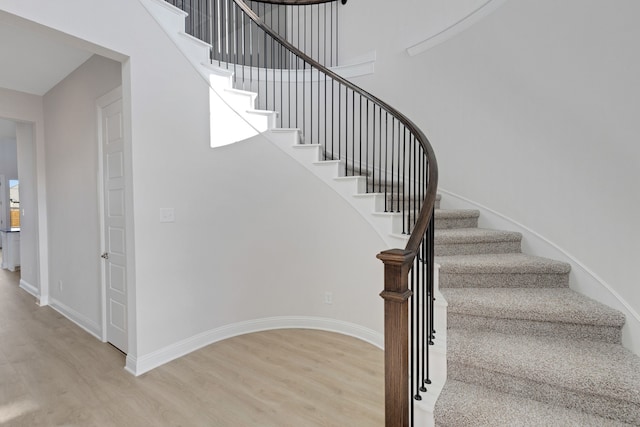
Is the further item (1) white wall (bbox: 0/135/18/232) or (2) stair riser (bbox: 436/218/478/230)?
(1) white wall (bbox: 0/135/18/232)

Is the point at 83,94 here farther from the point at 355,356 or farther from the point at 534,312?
the point at 534,312

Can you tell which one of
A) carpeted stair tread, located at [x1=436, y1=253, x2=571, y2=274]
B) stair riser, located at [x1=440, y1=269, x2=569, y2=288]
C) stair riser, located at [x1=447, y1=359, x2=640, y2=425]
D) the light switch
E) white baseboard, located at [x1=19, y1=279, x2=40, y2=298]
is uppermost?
the light switch

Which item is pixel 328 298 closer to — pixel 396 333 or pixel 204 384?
pixel 204 384

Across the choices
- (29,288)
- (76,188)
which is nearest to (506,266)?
(76,188)

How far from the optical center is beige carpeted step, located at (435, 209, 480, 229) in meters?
3.00

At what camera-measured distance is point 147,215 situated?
2488 millimetres

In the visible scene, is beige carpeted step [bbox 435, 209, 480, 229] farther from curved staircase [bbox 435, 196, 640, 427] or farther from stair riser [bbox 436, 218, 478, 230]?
curved staircase [bbox 435, 196, 640, 427]

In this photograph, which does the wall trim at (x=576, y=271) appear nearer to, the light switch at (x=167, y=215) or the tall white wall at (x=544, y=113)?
the tall white wall at (x=544, y=113)

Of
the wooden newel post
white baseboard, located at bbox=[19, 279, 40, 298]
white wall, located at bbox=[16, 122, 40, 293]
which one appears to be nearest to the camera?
the wooden newel post

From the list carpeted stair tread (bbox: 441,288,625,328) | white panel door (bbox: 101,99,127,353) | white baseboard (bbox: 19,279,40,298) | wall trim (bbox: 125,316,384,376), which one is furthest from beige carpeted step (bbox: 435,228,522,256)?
white baseboard (bbox: 19,279,40,298)

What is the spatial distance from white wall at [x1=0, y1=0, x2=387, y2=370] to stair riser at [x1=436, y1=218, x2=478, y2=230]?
646mm

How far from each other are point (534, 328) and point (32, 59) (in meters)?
4.84

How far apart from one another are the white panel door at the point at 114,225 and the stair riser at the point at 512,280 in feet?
9.00

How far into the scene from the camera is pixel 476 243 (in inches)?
104
